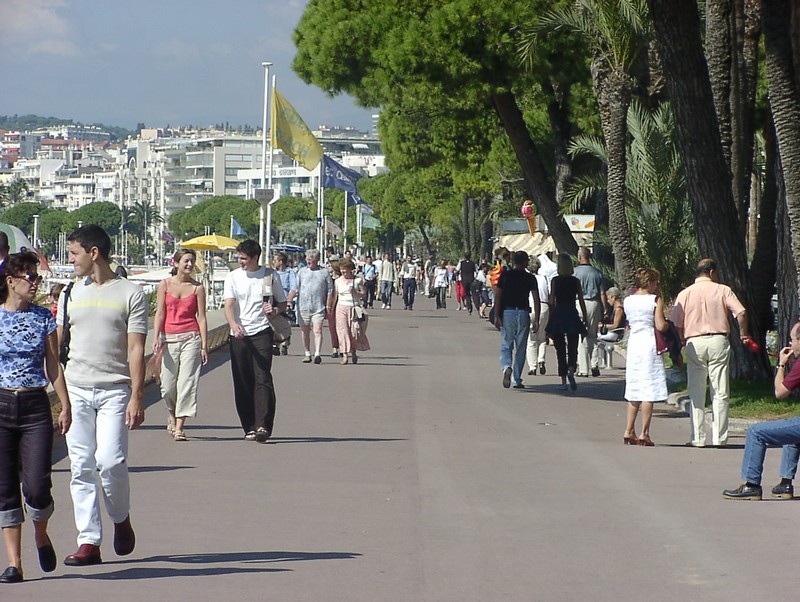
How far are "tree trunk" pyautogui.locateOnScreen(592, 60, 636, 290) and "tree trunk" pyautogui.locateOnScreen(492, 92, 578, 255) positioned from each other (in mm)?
2968

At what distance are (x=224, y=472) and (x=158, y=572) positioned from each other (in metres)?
3.87

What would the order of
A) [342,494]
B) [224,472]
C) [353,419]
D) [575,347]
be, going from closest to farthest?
[342,494] < [224,472] < [353,419] < [575,347]

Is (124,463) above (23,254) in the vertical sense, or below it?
below

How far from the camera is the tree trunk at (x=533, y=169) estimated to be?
27.4m

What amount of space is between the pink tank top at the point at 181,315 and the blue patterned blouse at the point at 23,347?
611 cm

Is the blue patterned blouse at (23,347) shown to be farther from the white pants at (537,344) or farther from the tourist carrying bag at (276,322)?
the white pants at (537,344)

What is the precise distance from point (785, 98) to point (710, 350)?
3417 millimetres

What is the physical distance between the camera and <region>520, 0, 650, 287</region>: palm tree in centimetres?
2292

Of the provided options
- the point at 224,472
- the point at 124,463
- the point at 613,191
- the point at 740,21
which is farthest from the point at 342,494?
the point at 613,191

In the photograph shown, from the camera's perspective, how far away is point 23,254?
292 inches

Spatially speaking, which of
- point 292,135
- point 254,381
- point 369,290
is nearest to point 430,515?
point 254,381

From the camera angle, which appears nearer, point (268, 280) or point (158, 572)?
point (158, 572)

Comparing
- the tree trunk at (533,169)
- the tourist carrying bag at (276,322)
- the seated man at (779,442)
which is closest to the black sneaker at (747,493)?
the seated man at (779,442)

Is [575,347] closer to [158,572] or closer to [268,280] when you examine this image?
[268,280]
